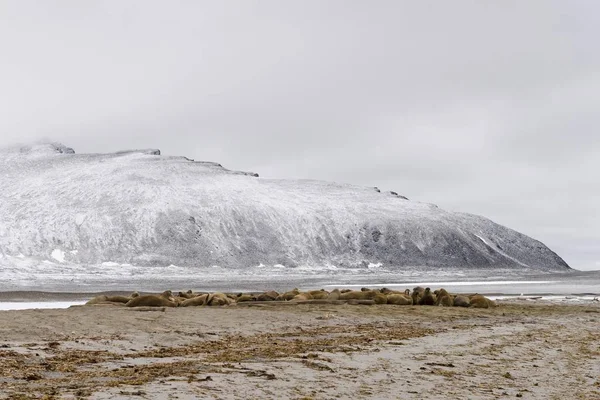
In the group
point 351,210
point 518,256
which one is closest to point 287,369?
point 351,210

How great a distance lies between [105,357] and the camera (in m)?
11.8

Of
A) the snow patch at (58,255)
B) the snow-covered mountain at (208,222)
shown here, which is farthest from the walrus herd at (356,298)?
the snow patch at (58,255)

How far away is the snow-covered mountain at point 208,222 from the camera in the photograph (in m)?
123

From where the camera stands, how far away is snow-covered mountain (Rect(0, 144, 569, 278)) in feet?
403

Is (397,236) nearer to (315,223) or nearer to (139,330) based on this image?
(315,223)

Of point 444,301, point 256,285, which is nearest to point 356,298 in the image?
point 444,301

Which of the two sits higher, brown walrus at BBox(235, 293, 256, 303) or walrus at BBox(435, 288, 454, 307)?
walrus at BBox(435, 288, 454, 307)

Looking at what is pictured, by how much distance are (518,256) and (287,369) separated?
168m

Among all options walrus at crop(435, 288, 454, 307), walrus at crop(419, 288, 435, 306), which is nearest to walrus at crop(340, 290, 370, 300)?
walrus at crop(419, 288, 435, 306)

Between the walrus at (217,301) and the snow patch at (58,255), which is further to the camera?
the snow patch at (58,255)

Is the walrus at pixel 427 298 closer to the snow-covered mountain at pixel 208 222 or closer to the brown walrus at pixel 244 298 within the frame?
the brown walrus at pixel 244 298

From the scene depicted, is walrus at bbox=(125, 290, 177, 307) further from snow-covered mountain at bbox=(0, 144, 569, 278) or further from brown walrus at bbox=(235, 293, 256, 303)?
snow-covered mountain at bbox=(0, 144, 569, 278)

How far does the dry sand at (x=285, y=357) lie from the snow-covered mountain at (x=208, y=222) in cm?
8934

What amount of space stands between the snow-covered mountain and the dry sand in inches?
3517
